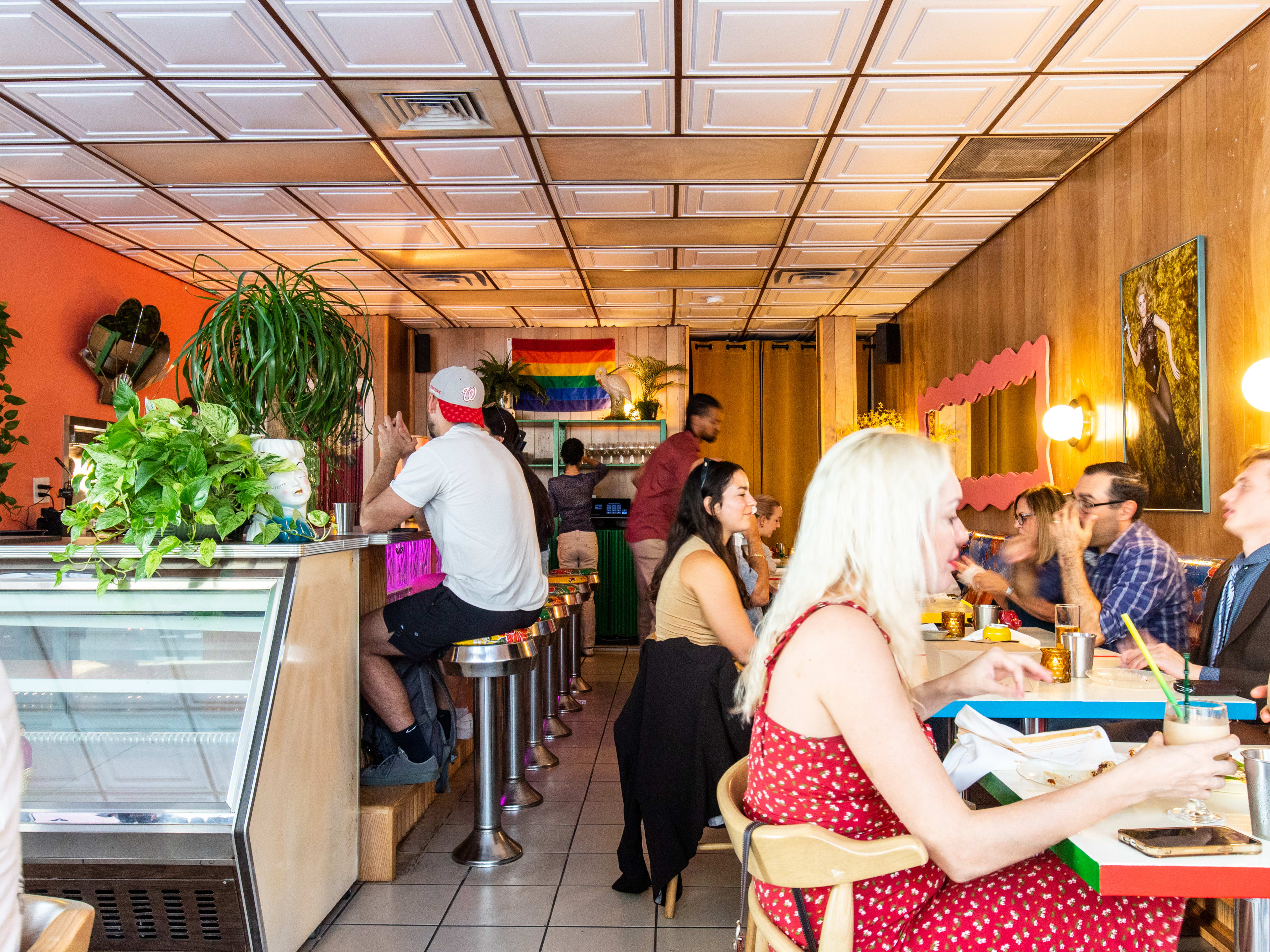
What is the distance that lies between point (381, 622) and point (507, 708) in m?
0.93

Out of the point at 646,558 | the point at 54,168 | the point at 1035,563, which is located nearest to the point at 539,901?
the point at 1035,563

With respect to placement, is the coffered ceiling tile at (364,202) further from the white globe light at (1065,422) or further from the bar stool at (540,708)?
the white globe light at (1065,422)

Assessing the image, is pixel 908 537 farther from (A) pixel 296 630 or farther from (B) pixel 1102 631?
(B) pixel 1102 631

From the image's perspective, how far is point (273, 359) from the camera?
2580 mm

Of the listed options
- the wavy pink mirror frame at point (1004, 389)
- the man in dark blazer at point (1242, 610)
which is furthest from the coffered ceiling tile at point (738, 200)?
the man in dark blazer at point (1242, 610)

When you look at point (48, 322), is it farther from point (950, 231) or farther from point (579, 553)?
point (950, 231)

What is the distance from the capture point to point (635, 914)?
2781 mm

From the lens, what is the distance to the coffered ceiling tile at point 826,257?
6.57 m

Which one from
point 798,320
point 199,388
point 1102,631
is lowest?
point 1102,631

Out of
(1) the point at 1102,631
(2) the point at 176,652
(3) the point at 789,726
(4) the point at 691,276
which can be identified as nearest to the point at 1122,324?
(1) the point at 1102,631

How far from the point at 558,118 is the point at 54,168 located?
2.96 meters

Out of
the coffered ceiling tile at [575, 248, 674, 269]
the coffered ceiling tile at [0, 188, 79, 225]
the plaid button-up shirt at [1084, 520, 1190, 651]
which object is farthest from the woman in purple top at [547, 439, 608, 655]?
the plaid button-up shirt at [1084, 520, 1190, 651]

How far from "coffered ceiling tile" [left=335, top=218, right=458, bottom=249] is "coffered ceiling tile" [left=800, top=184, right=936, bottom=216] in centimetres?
249

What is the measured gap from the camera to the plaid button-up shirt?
10.2 feet
